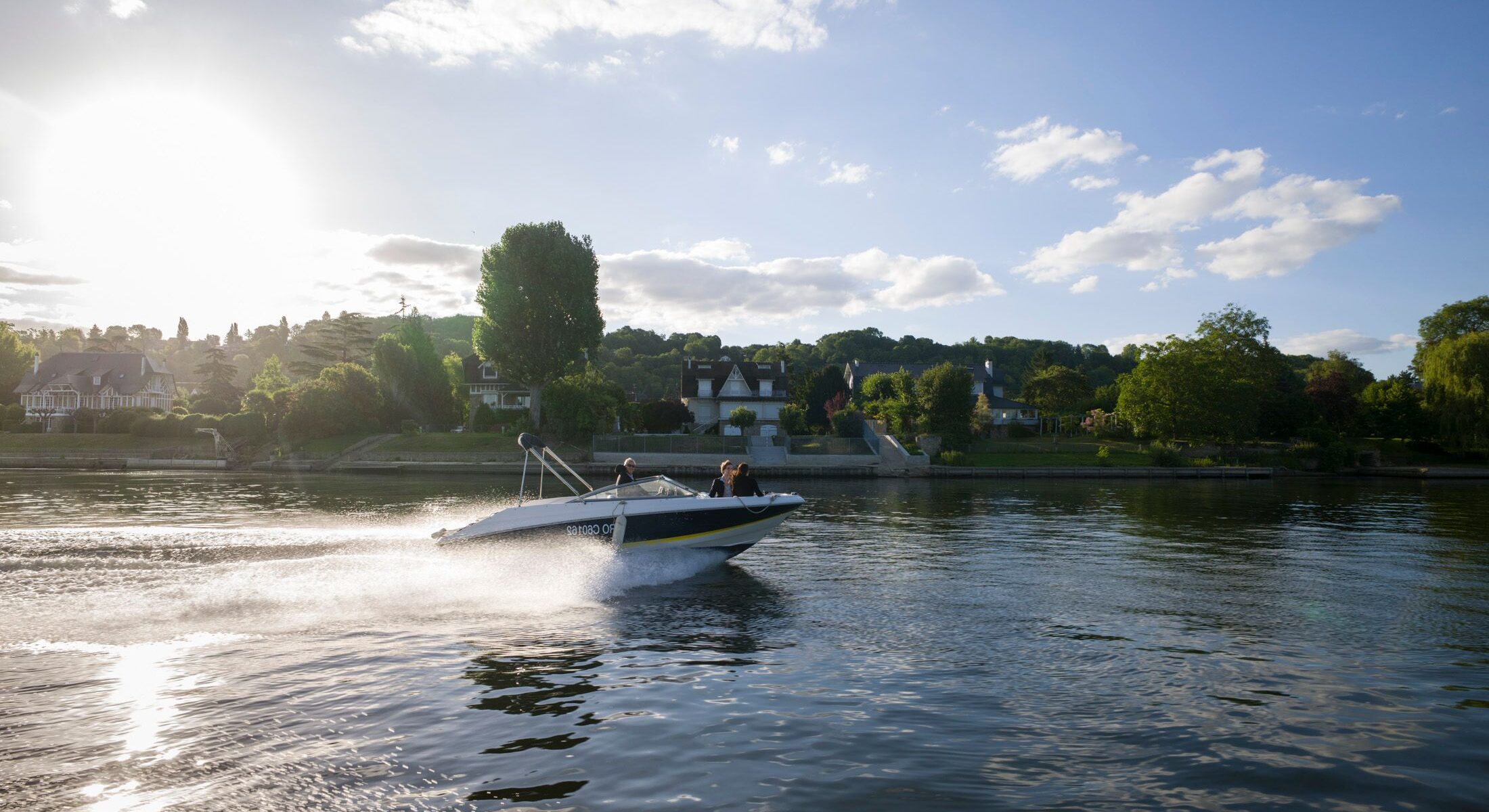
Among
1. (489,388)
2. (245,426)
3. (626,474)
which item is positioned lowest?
(626,474)

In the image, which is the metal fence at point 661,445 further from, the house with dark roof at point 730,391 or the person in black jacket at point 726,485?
the person in black jacket at point 726,485

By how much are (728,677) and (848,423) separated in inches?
2386

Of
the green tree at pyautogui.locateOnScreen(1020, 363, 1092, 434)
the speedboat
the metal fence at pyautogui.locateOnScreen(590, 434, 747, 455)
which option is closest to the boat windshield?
→ the speedboat

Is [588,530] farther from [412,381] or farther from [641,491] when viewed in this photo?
[412,381]

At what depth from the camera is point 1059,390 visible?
87.9 m

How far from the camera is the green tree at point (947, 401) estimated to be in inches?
2427

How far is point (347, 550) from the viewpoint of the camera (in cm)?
1850

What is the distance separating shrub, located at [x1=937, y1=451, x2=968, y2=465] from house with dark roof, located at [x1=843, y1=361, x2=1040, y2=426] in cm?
2632

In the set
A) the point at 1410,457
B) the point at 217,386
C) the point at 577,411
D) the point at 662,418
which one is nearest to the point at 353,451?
the point at 577,411

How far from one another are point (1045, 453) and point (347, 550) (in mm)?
56405

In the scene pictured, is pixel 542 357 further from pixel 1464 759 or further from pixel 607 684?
pixel 1464 759

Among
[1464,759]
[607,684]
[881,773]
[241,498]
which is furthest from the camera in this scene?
[241,498]

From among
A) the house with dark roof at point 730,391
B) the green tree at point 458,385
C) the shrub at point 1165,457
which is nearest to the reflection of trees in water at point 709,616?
the shrub at point 1165,457

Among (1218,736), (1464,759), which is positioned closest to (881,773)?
(1218,736)
